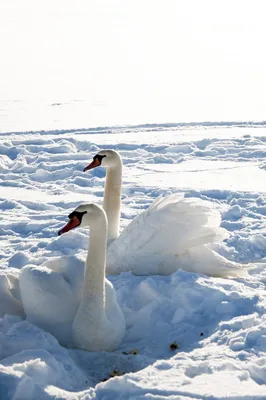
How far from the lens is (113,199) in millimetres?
7148

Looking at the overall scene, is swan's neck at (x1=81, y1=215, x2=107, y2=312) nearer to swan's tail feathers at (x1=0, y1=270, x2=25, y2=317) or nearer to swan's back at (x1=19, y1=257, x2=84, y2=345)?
swan's back at (x1=19, y1=257, x2=84, y2=345)

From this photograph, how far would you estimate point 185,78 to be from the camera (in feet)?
117

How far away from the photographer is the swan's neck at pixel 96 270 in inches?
192

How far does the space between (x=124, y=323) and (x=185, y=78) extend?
104ft

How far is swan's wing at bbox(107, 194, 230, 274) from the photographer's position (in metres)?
6.21

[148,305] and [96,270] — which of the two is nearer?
[96,270]

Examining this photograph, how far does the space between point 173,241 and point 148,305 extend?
Answer: 34.5 inches

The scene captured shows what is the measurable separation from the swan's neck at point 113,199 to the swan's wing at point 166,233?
616 millimetres

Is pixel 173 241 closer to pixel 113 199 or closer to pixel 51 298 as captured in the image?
pixel 113 199

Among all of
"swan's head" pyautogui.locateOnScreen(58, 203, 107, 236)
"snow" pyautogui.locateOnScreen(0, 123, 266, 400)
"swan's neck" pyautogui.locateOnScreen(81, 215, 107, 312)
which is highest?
"swan's head" pyautogui.locateOnScreen(58, 203, 107, 236)

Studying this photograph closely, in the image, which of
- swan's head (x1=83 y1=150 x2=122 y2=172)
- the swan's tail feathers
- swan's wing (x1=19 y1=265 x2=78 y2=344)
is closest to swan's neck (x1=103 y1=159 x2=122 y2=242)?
swan's head (x1=83 y1=150 x2=122 y2=172)

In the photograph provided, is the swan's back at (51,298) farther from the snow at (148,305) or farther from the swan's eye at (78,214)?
the swan's eye at (78,214)

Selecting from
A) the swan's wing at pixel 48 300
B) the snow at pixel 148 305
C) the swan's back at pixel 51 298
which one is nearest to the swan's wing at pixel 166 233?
the snow at pixel 148 305

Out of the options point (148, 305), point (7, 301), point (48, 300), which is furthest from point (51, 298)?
point (148, 305)
